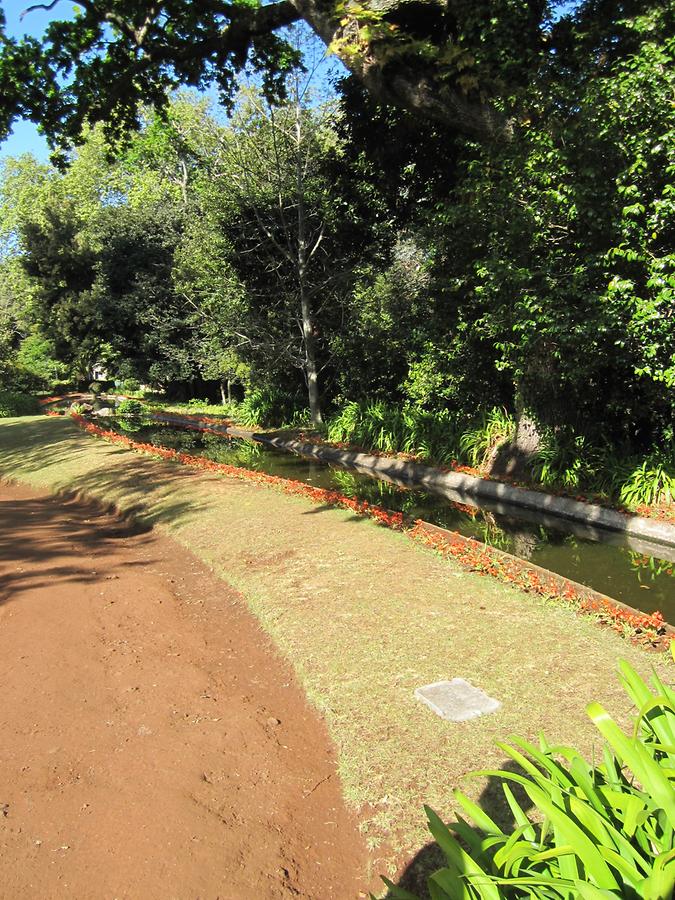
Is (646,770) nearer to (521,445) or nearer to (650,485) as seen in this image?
(650,485)

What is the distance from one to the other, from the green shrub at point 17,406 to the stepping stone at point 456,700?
76.2 feet

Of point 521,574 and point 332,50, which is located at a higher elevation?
point 332,50

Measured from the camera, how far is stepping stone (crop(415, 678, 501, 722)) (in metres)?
3.66

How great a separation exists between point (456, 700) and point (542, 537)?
5.16 m

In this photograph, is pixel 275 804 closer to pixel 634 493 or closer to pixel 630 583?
pixel 630 583

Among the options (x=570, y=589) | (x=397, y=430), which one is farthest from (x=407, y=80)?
(x=570, y=589)

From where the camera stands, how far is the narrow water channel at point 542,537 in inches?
261

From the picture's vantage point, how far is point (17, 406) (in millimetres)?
24891

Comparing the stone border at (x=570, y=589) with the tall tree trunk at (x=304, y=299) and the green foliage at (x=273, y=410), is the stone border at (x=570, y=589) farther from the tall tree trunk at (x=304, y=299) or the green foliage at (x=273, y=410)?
the green foliage at (x=273, y=410)

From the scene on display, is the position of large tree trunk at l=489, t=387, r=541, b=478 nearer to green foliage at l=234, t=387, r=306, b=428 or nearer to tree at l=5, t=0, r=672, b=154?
tree at l=5, t=0, r=672, b=154

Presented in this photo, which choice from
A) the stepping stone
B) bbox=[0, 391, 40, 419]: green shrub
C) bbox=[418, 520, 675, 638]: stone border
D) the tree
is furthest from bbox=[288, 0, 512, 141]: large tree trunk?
bbox=[0, 391, 40, 419]: green shrub

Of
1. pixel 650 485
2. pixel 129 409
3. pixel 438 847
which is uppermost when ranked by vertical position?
pixel 129 409

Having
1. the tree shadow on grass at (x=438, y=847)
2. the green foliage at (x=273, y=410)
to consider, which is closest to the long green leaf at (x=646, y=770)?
the tree shadow on grass at (x=438, y=847)

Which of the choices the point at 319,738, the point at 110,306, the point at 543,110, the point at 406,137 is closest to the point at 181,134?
the point at 110,306
